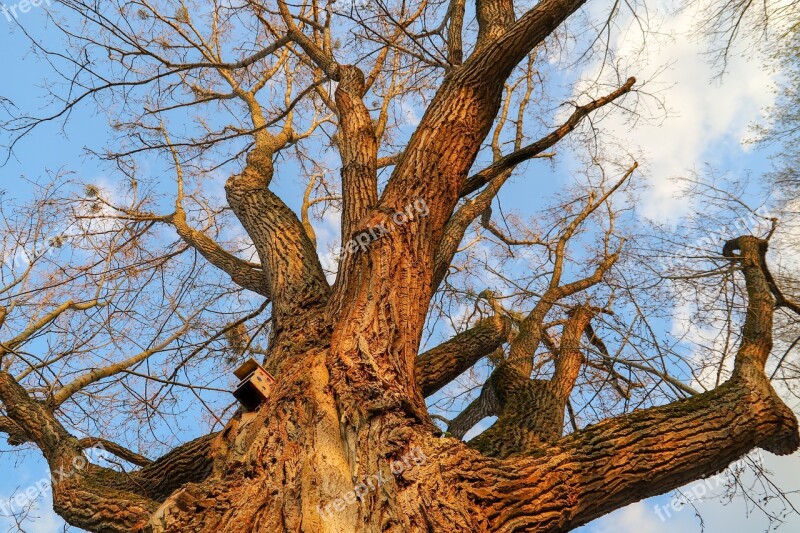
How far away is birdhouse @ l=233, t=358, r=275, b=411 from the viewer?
2.36 meters

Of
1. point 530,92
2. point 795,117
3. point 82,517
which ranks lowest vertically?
point 82,517

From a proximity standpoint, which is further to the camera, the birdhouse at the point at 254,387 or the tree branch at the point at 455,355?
the tree branch at the point at 455,355

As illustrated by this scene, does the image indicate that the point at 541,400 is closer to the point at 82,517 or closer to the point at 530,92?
the point at 82,517

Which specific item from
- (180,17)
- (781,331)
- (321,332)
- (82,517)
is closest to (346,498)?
(321,332)

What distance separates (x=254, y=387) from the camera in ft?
7.74

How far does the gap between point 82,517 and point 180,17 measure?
3920 millimetres

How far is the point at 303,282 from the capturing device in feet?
10.4

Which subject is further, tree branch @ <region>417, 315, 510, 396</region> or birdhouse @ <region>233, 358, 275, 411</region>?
tree branch @ <region>417, 315, 510, 396</region>

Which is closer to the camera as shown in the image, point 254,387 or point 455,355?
point 254,387

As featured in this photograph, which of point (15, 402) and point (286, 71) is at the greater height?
point (286, 71)

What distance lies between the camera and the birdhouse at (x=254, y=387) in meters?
2.36

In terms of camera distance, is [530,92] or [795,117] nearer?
[795,117]

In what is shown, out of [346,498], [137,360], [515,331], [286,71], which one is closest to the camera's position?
[346,498]

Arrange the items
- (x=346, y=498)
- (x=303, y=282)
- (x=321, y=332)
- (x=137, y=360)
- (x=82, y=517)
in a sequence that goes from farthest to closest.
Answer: (x=137, y=360)
(x=303, y=282)
(x=321, y=332)
(x=82, y=517)
(x=346, y=498)
